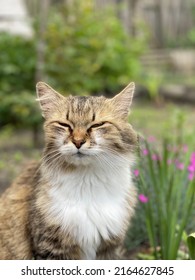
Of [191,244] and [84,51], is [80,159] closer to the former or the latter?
[191,244]

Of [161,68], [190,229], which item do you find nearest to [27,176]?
[190,229]

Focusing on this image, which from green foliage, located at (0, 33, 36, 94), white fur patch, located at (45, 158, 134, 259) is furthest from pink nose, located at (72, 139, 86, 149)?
green foliage, located at (0, 33, 36, 94)

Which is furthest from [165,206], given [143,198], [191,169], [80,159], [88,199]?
[80,159]

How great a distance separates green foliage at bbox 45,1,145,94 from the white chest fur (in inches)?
223

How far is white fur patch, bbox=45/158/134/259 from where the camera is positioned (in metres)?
3.79

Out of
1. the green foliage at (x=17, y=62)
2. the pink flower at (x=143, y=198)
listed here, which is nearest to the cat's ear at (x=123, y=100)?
the pink flower at (x=143, y=198)

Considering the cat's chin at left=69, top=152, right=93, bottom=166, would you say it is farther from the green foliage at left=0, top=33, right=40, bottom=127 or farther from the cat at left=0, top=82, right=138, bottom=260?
the green foliage at left=0, top=33, right=40, bottom=127

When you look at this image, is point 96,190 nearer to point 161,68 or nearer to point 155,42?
point 161,68

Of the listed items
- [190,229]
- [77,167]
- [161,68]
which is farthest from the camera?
[161,68]

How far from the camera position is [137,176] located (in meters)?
4.54

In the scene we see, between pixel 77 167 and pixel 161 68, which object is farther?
pixel 161 68

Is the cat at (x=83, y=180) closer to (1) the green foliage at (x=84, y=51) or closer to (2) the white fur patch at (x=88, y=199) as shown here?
(2) the white fur patch at (x=88, y=199)

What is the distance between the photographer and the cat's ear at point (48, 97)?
3877mm

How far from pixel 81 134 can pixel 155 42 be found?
649 inches
